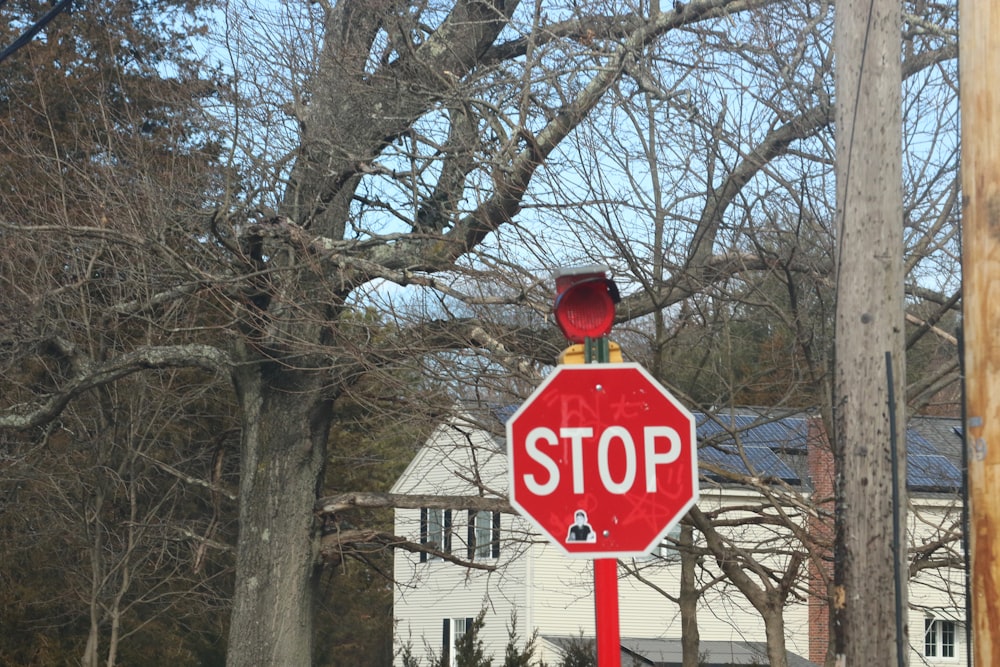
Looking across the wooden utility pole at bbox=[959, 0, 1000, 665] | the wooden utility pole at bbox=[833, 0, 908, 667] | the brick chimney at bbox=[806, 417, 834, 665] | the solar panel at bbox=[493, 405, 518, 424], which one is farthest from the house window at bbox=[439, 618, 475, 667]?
the wooden utility pole at bbox=[959, 0, 1000, 665]

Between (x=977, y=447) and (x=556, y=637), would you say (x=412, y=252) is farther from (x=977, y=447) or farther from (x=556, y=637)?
(x=556, y=637)

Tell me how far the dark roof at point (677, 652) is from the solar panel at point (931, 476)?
12.6 meters

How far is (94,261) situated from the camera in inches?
558

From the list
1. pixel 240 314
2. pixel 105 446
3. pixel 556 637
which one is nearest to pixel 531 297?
pixel 240 314

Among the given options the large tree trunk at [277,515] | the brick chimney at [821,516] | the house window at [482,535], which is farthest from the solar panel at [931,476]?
the large tree trunk at [277,515]

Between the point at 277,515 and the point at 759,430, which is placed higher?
the point at 759,430

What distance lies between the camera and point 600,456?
17.0ft

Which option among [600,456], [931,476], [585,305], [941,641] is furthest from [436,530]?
[600,456]

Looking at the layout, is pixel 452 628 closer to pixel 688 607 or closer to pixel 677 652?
pixel 677 652

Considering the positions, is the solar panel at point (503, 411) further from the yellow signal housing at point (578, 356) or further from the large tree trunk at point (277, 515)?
the yellow signal housing at point (578, 356)

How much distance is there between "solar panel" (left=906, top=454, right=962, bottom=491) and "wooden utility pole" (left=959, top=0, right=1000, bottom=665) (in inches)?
327

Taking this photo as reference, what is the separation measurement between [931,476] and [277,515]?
770 cm

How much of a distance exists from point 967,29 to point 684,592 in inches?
472

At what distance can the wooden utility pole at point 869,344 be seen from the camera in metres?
6.09
